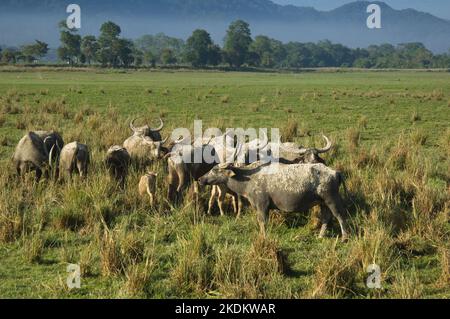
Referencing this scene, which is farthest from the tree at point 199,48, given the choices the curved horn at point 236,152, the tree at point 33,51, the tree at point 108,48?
the curved horn at point 236,152

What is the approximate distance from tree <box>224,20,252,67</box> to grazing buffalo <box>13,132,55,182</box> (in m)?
119

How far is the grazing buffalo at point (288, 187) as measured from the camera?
7.16 metres

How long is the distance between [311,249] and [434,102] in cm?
2599

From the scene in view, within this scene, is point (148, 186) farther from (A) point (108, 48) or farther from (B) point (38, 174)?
(A) point (108, 48)

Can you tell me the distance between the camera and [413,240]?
711 centimetres

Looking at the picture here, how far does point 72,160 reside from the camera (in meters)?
9.59

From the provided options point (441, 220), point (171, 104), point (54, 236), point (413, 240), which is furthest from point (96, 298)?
point (171, 104)

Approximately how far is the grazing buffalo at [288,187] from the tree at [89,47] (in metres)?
106

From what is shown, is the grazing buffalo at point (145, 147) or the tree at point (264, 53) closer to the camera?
the grazing buffalo at point (145, 147)

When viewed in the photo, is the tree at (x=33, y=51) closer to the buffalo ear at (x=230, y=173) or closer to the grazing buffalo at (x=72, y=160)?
the grazing buffalo at (x=72, y=160)

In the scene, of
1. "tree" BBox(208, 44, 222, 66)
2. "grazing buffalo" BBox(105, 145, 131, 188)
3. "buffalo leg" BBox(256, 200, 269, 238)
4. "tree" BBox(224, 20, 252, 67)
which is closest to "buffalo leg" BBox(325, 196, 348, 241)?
"buffalo leg" BBox(256, 200, 269, 238)

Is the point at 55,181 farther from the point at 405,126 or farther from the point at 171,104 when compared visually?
the point at 171,104
